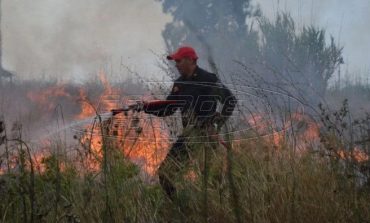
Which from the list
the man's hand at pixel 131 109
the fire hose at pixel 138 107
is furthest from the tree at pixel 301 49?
the man's hand at pixel 131 109

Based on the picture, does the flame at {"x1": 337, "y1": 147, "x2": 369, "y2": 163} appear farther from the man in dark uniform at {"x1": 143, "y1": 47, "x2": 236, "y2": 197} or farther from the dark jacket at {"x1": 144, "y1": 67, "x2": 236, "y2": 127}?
the dark jacket at {"x1": 144, "y1": 67, "x2": 236, "y2": 127}

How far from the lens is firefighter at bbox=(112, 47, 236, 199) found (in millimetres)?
3406

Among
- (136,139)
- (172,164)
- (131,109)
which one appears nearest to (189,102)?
(172,164)

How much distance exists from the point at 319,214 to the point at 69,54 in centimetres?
889

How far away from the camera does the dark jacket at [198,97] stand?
390cm

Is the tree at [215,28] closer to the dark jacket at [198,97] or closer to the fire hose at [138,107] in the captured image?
the dark jacket at [198,97]

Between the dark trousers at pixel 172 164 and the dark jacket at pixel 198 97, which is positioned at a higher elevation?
the dark jacket at pixel 198 97

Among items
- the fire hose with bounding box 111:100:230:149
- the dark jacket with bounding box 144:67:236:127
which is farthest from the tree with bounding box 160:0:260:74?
the fire hose with bounding box 111:100:230:149

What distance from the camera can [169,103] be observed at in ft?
13.1

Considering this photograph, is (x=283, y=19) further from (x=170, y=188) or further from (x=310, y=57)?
(x=170, y=188)

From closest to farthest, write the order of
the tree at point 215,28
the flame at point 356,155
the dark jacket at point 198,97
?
the flame at point 356,155, the dark jacket at point 198,97, the tree at point 215,28

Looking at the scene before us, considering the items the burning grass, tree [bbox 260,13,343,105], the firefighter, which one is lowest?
the burning grass

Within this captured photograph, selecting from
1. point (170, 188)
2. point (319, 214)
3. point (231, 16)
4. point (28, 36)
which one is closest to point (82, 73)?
point (28, 36)

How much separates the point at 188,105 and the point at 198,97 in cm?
10
